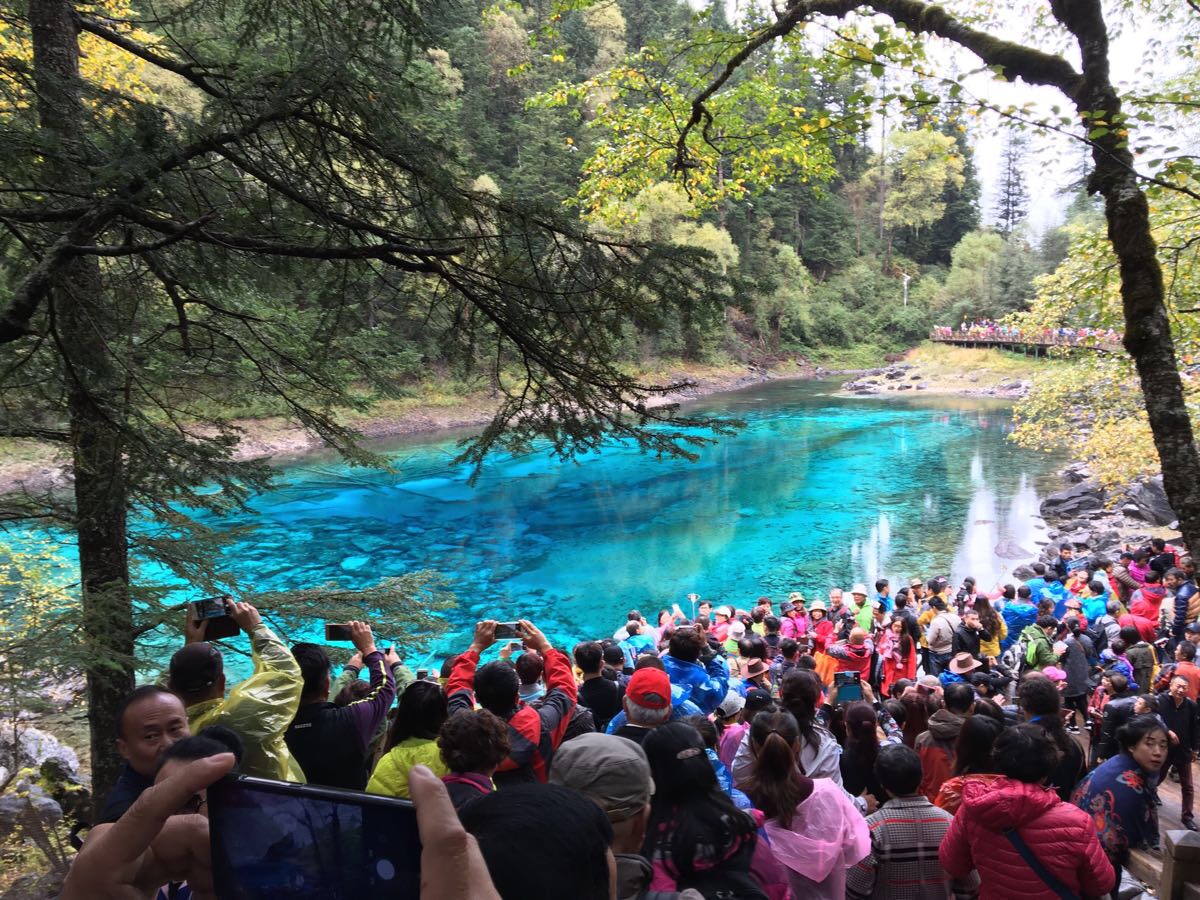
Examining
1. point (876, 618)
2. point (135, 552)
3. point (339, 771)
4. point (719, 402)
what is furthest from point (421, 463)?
point (339, 771)

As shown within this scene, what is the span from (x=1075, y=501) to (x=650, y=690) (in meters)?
20.9

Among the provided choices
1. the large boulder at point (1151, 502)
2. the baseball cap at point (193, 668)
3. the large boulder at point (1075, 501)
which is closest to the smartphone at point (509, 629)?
the baseball cap at point (193, 668)

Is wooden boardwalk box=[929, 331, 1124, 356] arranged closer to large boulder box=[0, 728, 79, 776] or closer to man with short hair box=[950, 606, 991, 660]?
man with short hair box=[950, 606, 991, 660]

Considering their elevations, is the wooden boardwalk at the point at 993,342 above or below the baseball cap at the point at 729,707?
above

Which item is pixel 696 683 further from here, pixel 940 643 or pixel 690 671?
pixel 940 643

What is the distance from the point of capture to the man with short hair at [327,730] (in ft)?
9.36

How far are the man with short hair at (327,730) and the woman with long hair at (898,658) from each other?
17.2ft

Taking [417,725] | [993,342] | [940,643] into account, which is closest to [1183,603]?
[940,643]

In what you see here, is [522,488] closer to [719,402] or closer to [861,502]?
[861,502]

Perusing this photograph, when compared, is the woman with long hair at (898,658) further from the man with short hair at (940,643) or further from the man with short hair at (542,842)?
the man with short hair at (542,842)

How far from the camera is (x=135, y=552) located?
168 inches

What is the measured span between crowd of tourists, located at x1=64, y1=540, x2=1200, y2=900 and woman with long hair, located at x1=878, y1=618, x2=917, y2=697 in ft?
6.28

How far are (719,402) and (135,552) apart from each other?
120ft

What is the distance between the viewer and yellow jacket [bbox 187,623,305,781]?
7.59 ft
